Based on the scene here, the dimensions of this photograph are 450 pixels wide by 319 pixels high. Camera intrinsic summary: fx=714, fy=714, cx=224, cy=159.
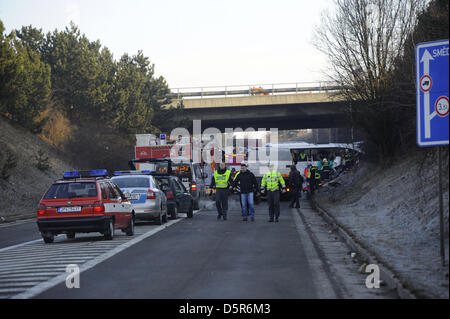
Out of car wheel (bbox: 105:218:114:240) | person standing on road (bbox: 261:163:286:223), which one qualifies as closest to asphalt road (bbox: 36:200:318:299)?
car wheel (bbox: 105:218:114:240)

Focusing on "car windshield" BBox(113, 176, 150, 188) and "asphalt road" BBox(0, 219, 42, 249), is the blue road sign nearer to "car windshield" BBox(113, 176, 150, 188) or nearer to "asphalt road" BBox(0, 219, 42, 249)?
"asphalt road" BBox(0, 219, 42, 249)

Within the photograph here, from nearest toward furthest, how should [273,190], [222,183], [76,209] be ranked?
[76,209]
[273,190]
[222,183]

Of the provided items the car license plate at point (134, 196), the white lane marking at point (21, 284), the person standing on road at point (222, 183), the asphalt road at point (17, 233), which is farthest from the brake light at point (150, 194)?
the white lane marking at point (21, 284)

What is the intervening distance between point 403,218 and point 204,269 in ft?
27.4

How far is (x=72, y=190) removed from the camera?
54.4 feet

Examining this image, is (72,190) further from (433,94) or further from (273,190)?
(433,94)

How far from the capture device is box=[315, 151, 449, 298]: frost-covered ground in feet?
33.2

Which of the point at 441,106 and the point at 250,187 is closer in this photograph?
the point at 441,106

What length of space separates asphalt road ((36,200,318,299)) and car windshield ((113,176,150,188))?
3213 millimetres

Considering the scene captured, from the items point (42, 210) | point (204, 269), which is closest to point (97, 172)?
point (42, 210)

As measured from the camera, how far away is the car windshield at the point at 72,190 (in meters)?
16.4
